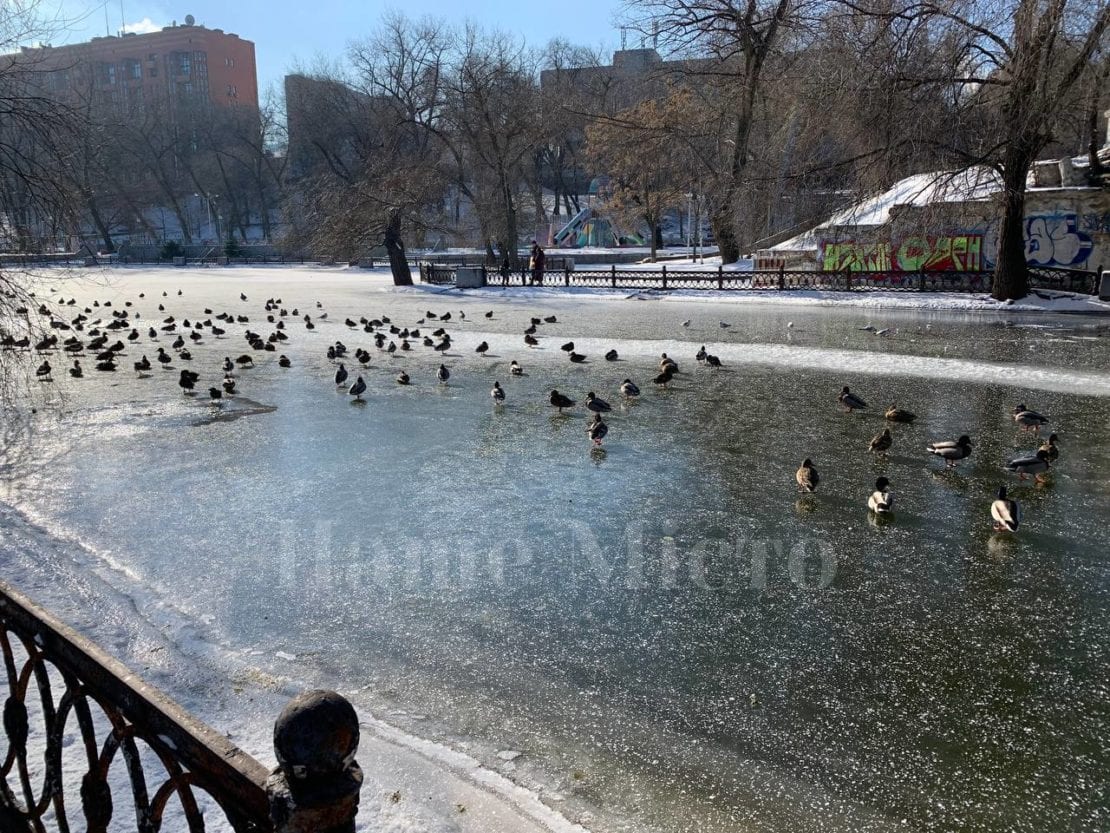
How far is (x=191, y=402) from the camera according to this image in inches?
535

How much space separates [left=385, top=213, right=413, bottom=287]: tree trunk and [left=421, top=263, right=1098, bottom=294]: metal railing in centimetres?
154

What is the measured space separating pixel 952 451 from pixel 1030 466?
737mm

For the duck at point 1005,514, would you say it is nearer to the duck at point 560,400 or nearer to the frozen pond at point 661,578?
the frozen pond at point 661,578

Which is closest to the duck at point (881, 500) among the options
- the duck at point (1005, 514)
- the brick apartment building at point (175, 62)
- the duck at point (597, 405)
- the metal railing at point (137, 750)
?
the duck at point (1005, 514)

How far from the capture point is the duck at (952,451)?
8934 millimetres

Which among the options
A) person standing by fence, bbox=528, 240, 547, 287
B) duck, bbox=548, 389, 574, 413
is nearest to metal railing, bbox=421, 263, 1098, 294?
person standing by fence, bbox=528, 240, 547, 287

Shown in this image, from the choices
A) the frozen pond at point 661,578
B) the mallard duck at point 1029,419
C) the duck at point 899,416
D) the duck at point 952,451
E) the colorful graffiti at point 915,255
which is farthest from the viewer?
the colorful graffiti at point 915,255

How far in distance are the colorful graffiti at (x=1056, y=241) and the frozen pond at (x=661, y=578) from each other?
17.4 metres

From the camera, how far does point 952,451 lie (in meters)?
8.93

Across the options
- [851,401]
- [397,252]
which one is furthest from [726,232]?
[851,401]

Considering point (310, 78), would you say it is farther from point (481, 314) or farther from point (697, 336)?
point (697, 336)

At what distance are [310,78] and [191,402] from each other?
186 ft

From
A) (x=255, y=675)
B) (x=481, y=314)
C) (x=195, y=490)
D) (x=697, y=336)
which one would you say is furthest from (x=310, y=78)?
(x=255, y=675)

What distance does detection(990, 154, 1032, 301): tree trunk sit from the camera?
923 inches
